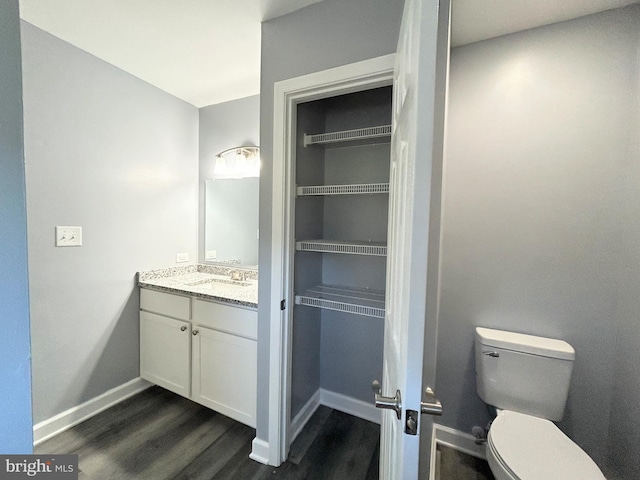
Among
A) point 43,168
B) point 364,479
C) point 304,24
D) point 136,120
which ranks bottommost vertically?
point 364,479

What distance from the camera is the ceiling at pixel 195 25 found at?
1.23 m

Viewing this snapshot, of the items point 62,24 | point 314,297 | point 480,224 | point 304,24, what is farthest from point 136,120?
point 480,224

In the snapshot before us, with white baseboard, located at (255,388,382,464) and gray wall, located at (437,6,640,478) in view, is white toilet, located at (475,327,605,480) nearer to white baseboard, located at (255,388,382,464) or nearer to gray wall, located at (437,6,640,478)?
gray wall, located at (437,6,640,478)

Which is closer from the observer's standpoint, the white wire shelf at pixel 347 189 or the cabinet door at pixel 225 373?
the white wire shelf at pixel 347 189

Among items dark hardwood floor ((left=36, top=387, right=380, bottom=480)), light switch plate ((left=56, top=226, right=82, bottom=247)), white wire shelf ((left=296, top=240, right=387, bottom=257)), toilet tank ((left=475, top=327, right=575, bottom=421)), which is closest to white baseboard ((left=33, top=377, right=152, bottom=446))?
dark hardwood floor ((left=36, top=387, right=380, bottom=480))

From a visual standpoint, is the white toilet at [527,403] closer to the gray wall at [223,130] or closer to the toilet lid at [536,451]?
the toilet lid at [536,451]

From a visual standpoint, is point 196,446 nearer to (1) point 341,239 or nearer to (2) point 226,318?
(2) point 226,318

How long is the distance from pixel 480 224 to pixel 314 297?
3.49 ft

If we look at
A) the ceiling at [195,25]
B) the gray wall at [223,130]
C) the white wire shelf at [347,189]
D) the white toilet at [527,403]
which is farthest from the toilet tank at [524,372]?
the gray wall at [223,130]

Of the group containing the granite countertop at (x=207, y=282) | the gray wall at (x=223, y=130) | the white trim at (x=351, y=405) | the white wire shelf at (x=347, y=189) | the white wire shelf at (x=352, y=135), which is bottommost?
the white trim at (x=351, y=405)

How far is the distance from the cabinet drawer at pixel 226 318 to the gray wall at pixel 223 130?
0.85 m

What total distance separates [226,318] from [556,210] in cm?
198

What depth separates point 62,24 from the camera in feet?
4.66

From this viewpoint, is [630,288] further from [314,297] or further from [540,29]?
[314,297]
